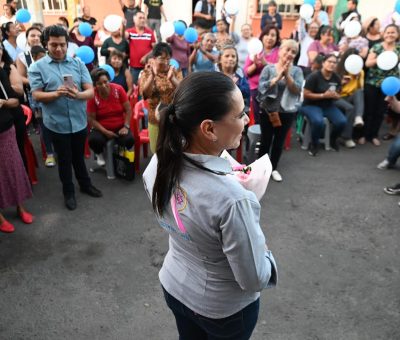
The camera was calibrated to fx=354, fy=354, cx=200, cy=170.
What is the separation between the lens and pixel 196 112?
1024 millimetres

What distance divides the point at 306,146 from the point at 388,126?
208cm

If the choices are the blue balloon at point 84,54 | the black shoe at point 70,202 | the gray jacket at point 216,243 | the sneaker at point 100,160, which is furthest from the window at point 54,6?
the gray jacket at point 216,243

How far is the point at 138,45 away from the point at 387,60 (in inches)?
152

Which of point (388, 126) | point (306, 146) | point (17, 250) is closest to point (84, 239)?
point (17, 250)

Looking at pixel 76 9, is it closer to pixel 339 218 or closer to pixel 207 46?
pixel 207 46

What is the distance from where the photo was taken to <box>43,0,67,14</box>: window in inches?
436

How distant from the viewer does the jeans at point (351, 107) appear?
215 inches

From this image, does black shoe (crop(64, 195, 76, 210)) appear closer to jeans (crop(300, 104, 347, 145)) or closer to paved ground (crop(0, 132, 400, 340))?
paved ground (crop(0, 132, 400, 340))

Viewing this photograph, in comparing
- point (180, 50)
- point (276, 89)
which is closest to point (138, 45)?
point (180, 50)

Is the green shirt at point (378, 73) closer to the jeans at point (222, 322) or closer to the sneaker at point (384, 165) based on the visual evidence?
the sneaker at point (384, 165)

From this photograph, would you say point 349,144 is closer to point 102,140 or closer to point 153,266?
point 102,140

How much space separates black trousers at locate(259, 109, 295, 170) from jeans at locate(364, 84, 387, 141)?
2066 mm

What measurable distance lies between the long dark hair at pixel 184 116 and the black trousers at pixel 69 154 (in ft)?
8.50

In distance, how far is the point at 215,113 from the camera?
1022mm
